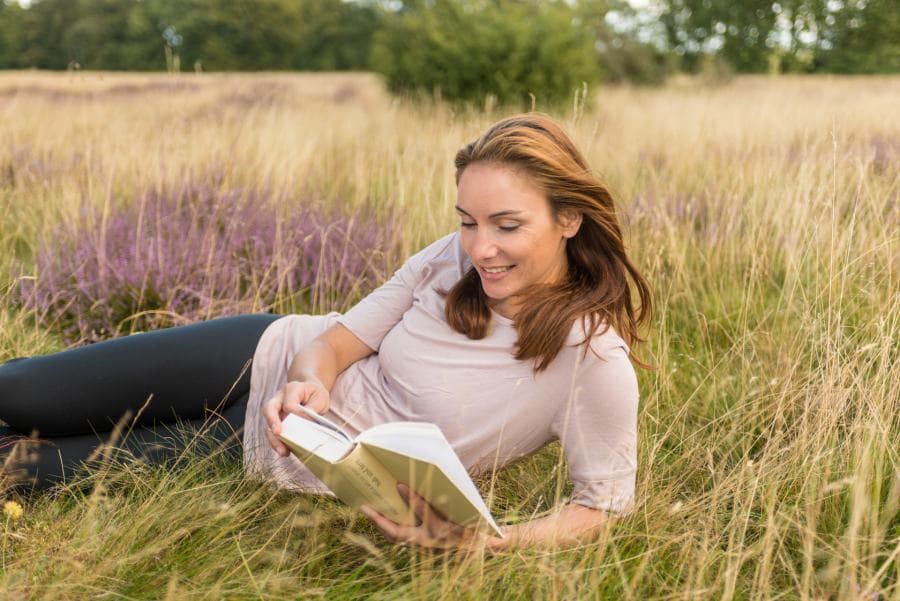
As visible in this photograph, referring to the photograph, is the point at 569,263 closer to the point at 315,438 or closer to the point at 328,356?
the point at 328,356

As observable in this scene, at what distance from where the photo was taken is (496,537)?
5.98 feet

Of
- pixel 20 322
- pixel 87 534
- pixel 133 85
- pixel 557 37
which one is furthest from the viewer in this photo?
pixel 133 85

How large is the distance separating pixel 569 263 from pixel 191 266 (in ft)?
6.38

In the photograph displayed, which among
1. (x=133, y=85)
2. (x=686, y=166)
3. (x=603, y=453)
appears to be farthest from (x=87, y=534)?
(x=133, y=85)

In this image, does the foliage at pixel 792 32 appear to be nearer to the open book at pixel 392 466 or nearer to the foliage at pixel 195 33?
the foliage at pixel 195 33

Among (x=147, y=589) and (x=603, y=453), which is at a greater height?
(x=603, y=453)

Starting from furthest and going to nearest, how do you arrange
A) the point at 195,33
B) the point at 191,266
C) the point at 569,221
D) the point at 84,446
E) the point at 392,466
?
the point at 195,33 → the point at 191,266 → the point at 84,446 → the point at 569,221 → the point at 392,466

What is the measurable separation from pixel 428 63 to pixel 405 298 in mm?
9542

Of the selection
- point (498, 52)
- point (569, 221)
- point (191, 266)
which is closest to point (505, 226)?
point (569, 221)

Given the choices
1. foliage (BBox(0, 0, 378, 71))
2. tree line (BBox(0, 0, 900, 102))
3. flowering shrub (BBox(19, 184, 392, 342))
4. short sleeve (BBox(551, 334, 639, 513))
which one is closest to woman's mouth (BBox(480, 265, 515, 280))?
short sleeve (BBox(551, 334, 639, 513))

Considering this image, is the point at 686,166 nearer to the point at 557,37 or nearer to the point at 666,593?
the point at 666,593

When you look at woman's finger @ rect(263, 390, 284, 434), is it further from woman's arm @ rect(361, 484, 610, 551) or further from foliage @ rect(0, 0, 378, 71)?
foliage @ rect(0, 0, 378, 71)

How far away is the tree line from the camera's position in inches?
432

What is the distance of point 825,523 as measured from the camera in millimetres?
2084
